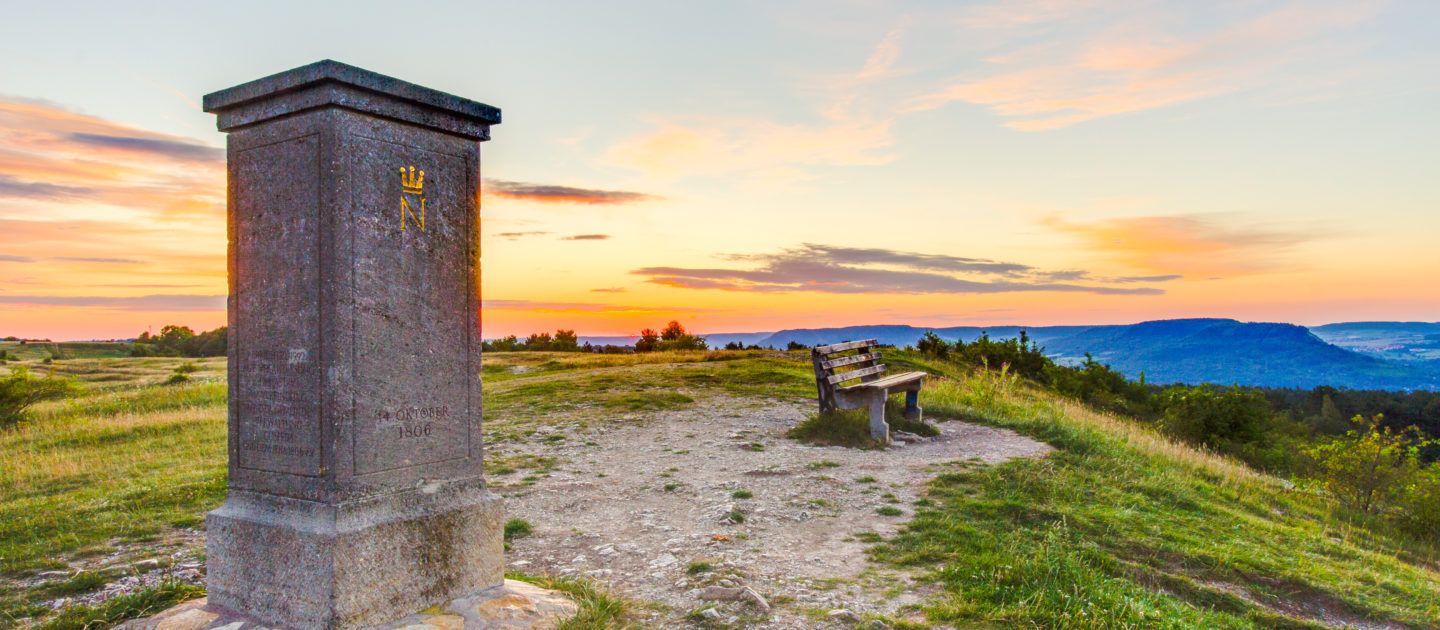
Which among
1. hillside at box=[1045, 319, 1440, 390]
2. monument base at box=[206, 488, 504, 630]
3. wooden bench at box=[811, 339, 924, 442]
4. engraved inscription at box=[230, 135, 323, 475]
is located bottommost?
hillside at box=[1045, 319, 1440, 390]

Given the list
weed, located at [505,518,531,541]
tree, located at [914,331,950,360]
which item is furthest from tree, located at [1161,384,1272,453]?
weed, located at [505,518,531,541]

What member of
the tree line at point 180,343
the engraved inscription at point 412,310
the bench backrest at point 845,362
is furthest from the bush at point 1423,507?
the tree line at point 180,343

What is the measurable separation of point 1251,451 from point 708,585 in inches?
808

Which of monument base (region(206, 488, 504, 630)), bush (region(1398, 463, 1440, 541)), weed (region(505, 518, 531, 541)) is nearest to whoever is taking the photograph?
monument base (region(206, 488, 504, 630))

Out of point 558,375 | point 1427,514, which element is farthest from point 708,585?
point 558,375

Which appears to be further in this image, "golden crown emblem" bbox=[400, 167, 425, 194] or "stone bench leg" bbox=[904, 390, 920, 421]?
"stone bench leg" bbox=[904, 390, 920, 421]

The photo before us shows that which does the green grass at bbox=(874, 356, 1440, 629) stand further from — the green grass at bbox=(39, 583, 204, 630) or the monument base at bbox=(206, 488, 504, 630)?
the green grass at bbox=(39, 583, 204, 630)

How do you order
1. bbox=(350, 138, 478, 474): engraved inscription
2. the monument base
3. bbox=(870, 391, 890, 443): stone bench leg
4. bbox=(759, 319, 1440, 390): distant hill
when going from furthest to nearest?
bbox=(759, 319, 1440, 390): distant hill < bbox=(870, 391, 890, 443): stone bench leg < bbox=(350, 138, 478, 474): engraved inscription < the monument base

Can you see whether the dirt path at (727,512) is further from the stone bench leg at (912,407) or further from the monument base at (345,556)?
the monument base at (345,556)

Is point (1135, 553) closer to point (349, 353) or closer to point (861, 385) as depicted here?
point (861, 385)

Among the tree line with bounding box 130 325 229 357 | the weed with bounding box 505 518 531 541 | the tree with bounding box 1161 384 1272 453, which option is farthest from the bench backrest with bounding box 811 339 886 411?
the tree line with bounding box 130 325 229 357

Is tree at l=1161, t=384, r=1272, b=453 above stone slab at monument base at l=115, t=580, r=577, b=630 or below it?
below

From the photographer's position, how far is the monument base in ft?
12.2

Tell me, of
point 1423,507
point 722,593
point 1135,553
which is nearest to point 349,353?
point 722,593
